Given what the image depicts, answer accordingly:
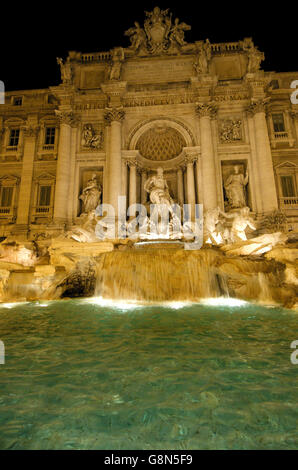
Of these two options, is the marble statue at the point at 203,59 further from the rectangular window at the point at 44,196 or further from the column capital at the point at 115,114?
the rectangular window at the point at 44,196

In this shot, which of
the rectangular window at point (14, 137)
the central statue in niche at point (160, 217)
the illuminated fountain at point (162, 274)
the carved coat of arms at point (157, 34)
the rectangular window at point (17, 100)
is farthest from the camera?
the rectangular window at point (17, 100)

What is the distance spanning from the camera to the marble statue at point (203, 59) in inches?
596

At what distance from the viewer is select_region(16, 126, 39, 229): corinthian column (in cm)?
1634

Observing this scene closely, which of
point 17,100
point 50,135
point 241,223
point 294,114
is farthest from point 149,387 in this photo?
point 17,100

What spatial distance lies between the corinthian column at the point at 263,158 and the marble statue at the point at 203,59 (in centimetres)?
391

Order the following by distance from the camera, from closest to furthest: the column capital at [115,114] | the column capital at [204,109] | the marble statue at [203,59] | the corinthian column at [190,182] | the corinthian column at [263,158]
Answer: the corinthian column at [263,158] < the corinthian column at [190,182] < the column capital at [204,109] < the marble statue at [203,59] < the column capital at [115,114]

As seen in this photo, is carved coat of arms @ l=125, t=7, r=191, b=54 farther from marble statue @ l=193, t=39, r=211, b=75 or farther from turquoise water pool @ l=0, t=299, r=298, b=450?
turquoise water pool @ l=0, t=299, r=298, b=450

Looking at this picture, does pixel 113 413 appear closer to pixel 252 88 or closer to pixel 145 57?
pixel 252 88

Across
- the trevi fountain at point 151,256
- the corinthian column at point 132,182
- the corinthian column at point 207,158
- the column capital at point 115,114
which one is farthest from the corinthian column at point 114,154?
the corinthian column at point 207,158

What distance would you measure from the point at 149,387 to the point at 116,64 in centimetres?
1877

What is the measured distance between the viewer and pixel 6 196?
56.4ft

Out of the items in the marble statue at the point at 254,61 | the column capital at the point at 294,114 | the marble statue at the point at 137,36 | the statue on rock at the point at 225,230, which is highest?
the marble statue at the point at 137,36

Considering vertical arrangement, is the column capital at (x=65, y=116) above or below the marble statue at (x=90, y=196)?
above

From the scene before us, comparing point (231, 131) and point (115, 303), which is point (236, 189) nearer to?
point (231, 131)
